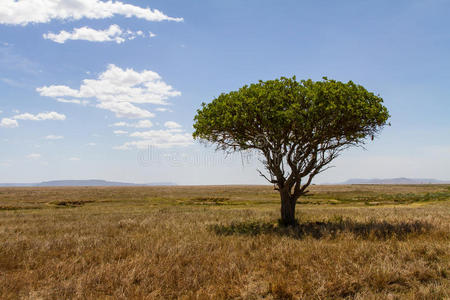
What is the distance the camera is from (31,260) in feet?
32.9

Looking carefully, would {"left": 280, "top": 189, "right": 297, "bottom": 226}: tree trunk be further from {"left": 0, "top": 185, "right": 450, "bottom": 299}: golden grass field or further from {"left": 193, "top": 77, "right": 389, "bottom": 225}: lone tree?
{"left": 0, "top": 185, "right": 450, "bottom": 299}: golden grass field

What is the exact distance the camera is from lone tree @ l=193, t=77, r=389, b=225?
52.0 ft

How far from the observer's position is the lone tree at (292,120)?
15.8m

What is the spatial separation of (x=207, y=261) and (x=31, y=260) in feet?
20.9

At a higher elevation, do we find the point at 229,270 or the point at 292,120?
the point at 292,120

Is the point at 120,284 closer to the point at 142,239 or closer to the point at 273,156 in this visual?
→ the point at 142,239

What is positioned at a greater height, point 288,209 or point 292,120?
point 292,120

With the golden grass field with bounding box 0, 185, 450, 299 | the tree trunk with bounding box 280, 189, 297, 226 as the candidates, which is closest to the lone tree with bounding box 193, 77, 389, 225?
the tree trunk with bounding box 280, 189, 297, 226

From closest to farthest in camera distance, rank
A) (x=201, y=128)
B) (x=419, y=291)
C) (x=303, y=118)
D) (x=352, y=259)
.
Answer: (x=419, y=291) < (x=352, y=259) < (x=303, y=118) < (x=201, y=128)

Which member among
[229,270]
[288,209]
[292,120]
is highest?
[292,120]

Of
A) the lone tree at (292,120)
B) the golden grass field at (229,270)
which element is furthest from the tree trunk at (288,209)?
the golden grass field at (229,270)

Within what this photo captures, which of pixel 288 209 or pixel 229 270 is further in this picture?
pixel 288 209

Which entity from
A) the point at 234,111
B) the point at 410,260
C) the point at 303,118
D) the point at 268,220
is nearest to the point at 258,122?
the point at 234,111

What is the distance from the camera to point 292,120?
16297 millimetres
